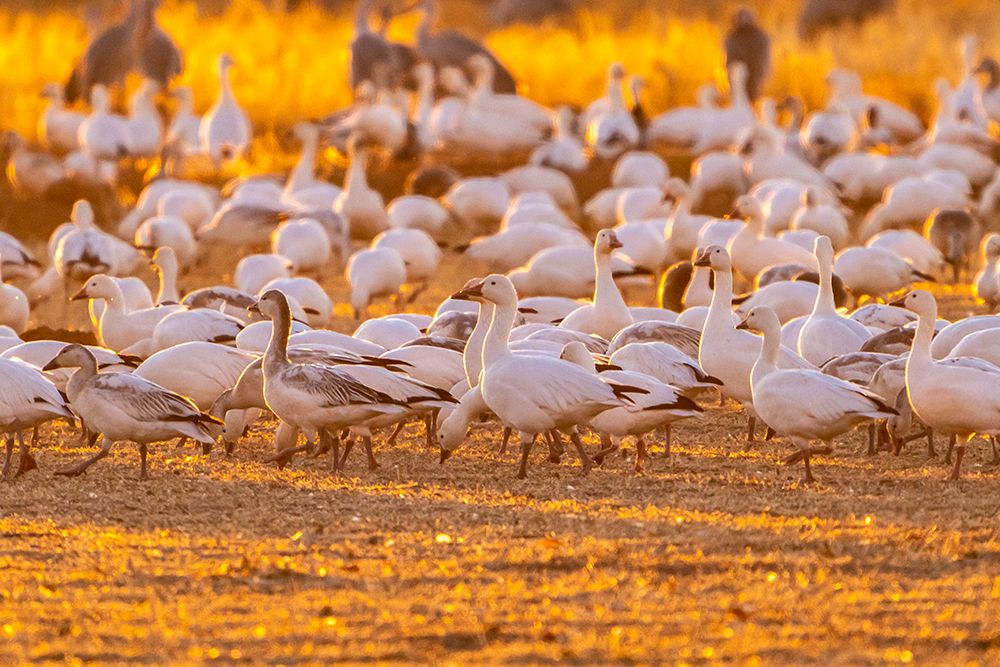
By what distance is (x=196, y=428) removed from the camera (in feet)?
26.7

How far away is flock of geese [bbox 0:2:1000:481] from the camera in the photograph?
8211 millimetres

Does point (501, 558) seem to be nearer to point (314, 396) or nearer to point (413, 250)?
point (314, 396)

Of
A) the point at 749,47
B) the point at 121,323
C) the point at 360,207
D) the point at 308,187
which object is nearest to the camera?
the point at 121,323

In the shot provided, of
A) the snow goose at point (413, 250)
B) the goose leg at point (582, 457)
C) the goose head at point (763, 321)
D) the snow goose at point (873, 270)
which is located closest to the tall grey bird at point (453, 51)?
the snow goose at point (413, 250)

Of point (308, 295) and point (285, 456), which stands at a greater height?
point (308, 295)

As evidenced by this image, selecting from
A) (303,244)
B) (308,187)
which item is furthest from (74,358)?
(308,187)

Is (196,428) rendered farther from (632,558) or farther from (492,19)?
(492,19)

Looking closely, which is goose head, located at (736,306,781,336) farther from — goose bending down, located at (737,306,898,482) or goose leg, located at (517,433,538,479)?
goose leg, located at (517,433,538,479)

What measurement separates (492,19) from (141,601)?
33.6m

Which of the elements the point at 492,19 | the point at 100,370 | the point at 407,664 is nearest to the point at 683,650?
the point at 407,664

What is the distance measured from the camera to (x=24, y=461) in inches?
328

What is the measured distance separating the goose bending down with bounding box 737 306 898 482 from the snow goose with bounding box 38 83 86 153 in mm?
17194

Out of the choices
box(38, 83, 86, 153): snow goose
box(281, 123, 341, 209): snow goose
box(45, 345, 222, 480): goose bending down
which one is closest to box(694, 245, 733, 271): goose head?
box(45, 345, 222, 480): goose bending down

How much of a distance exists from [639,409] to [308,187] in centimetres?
1154
